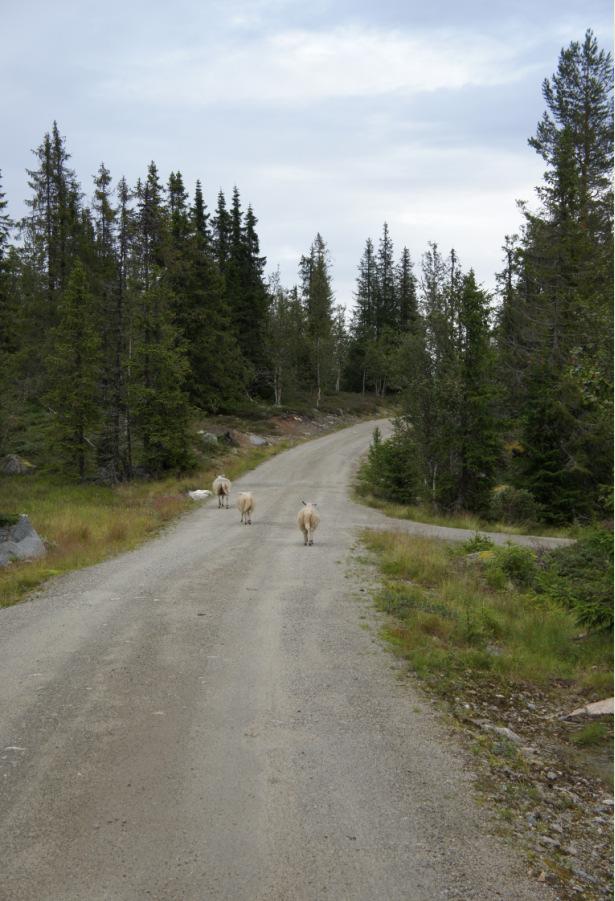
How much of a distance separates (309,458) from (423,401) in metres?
15.6

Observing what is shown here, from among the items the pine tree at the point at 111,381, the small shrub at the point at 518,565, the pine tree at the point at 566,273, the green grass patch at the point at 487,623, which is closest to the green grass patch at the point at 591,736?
the green grass patch at the point at 487,623

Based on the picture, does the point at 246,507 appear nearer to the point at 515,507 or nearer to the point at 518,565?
the point at 518,565

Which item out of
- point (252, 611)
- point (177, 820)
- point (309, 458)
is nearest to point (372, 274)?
point (309, 458)

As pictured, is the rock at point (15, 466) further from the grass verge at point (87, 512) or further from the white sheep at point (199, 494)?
the white sheep at point (199, 494)

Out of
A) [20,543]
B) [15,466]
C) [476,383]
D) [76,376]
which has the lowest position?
[20,543]

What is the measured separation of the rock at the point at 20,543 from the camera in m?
14.9

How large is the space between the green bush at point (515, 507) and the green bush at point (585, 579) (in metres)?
9.41

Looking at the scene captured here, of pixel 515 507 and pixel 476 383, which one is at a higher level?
pixel 476 383

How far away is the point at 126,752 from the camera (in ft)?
18.1

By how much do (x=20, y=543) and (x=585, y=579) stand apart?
1286 cm

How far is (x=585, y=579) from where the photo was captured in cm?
1219

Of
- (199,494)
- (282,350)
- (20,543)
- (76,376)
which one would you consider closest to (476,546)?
(20,543)

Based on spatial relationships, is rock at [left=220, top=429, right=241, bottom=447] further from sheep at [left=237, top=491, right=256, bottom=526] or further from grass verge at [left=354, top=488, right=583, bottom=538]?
sheep at [left=237, top=491, right=256, bottom=526]

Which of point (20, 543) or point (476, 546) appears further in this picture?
point (476, 546)
